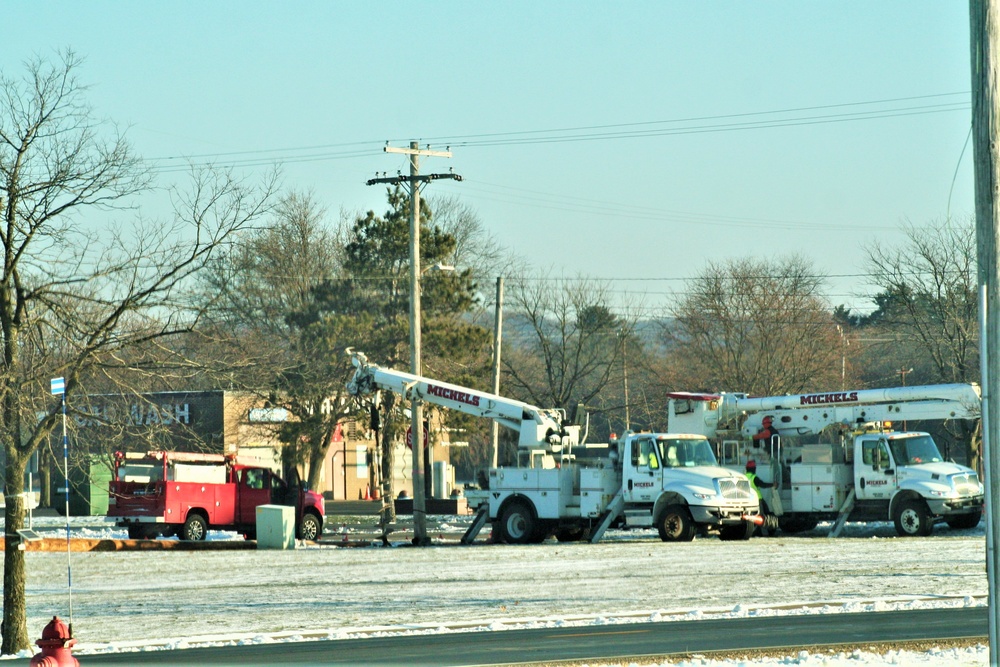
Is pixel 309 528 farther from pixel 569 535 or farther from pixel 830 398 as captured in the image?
pixel 830 398

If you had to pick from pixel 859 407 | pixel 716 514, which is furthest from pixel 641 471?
pixel 859 407

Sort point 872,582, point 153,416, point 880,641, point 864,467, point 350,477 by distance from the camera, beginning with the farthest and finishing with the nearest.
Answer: point 350,477, point 864,467, point 872,582, point 153,416, point 880,641

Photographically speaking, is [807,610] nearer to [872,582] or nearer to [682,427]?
[872,582]

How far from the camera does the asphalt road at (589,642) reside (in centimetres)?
1291

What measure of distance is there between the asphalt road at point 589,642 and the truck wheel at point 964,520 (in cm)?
1389

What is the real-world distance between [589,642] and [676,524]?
14.9 m

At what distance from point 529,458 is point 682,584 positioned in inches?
430

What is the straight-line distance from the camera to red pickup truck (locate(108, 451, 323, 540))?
3053 cm

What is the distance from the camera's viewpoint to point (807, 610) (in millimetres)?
16250

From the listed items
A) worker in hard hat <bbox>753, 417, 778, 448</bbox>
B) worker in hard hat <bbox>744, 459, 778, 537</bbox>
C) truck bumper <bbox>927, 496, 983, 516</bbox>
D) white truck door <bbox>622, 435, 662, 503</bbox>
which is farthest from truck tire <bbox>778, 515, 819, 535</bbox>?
white truck door <bbox>622, 435, 662, 503</bbox>

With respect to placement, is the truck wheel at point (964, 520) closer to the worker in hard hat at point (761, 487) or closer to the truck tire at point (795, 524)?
the truck tire at point (795, 524)

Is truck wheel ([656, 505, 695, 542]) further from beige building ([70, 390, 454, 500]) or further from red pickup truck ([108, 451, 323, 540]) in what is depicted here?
red pickup truck ([108, 451, 323, 540])

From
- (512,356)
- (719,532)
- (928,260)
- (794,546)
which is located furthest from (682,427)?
(512,356)

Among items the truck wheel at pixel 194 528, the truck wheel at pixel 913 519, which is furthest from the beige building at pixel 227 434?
the truck wheel at pixel 913 519
